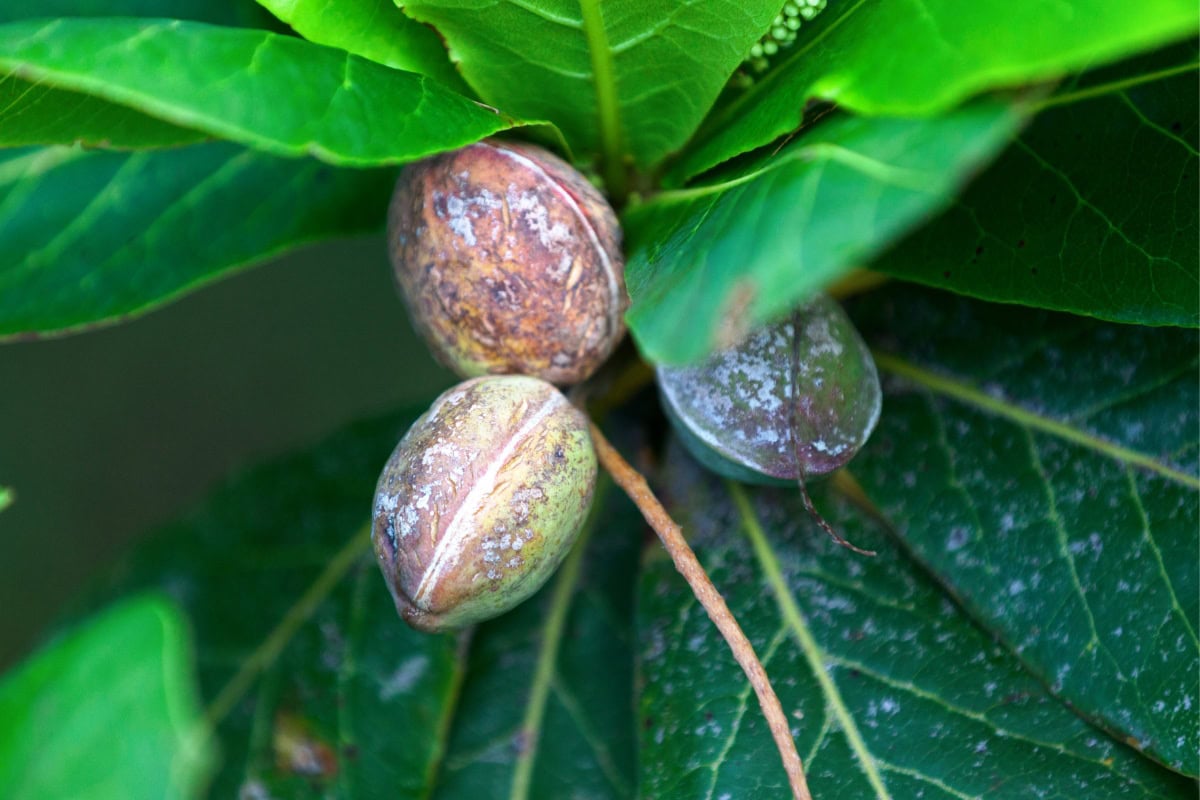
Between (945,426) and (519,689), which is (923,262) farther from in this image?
(519,689)

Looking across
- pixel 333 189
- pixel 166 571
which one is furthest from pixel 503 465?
pixel 166 571

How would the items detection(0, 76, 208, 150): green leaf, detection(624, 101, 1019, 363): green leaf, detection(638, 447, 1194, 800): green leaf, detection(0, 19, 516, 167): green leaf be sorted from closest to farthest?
detection(624, 101, 1019, 363): green leaf < detection(0, 19, 516, 167): green leaf < detection(0, 76, 208, 150): green leaf < detection(638, 447, 1194, 800): green leaf

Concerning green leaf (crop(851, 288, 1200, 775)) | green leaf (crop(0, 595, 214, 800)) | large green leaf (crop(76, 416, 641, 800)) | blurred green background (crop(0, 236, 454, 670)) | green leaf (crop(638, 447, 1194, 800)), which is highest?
green leaf (crop(0, 595, 214, 800))

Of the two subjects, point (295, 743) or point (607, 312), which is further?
point (295, 743)

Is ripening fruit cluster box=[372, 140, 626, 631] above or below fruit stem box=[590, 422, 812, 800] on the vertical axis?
above

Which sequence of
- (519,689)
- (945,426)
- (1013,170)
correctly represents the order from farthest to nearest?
(519,689)
(945,426)
(1013,170)

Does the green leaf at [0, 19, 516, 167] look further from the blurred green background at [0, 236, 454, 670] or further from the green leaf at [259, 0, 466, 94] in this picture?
the blurred green background at [0, 236, 454, 670]

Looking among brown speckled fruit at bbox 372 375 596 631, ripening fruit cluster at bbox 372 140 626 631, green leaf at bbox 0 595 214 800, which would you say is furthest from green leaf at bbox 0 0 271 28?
green leaf at bbox 0 595 214 800
